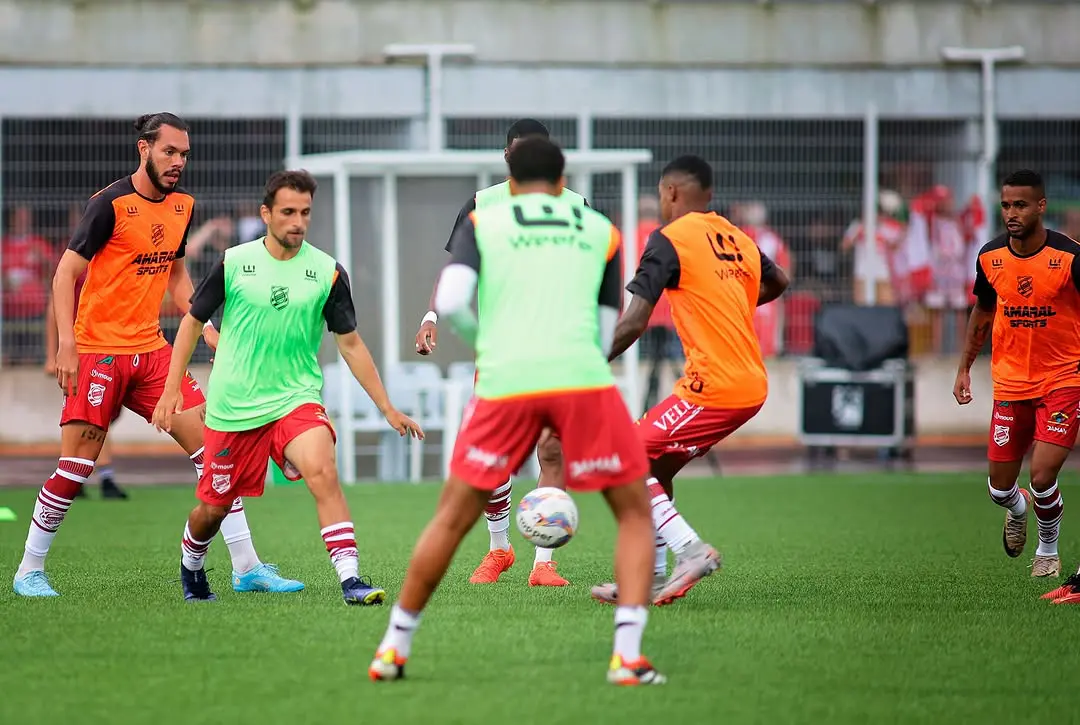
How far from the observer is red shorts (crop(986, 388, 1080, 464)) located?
9086 millimetres

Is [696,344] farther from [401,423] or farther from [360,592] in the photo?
[360,592]

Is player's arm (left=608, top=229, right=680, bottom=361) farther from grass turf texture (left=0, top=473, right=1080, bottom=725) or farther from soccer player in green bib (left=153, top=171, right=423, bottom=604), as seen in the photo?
grass turf texture (left=0, top=473, right=1080, bottom=725)

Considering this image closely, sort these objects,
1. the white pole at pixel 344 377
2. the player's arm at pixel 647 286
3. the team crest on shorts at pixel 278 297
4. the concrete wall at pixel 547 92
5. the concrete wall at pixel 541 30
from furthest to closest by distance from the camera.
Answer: the concrete wall at pixel 541 30 → the concrete wall at pixel 547 92 → the white pole at pixel 344 377 → the team crest on shorts at pixel 278 297 → the player's arm at pixel 647 286

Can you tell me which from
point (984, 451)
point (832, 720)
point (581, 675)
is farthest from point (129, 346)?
point (984, 451)

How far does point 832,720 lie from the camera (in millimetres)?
5617

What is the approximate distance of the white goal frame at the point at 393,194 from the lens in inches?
656

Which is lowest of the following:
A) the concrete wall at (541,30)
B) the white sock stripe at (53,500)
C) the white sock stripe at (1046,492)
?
the white sock stripe at (1046,492)

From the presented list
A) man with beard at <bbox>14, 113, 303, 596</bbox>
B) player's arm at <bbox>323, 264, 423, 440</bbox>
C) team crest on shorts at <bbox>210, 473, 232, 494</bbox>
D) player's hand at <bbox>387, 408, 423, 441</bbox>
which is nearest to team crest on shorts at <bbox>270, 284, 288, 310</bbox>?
player's arm at <bbox>323, 264, 423, 440</bbox>

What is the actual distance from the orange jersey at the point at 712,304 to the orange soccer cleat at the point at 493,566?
171 centimetres

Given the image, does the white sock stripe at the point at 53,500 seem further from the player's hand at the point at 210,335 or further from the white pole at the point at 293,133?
the white pole at the point at 293,133

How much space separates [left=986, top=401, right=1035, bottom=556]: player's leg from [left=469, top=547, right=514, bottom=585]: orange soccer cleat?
9.24ft

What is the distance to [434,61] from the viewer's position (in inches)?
799

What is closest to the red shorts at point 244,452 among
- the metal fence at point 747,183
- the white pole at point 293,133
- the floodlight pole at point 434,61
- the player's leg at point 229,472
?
the player's leg at point 229,472

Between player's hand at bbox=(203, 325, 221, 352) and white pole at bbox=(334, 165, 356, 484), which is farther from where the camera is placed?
white pole at bbox=(334, 165, 356, 484)
